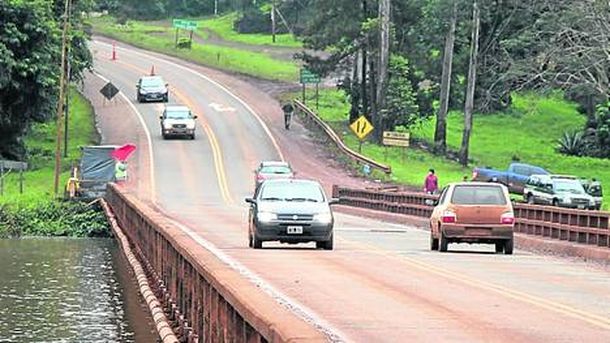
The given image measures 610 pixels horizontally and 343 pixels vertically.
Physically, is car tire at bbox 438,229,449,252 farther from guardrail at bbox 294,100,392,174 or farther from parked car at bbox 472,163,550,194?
guardrail at bbox 294,100,392,174

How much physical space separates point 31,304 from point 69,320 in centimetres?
286

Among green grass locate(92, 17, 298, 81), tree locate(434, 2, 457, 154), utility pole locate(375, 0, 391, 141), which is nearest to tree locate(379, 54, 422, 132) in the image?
utility pole locate(375, 0, 391, 141)

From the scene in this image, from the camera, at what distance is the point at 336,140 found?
7175 centimetres

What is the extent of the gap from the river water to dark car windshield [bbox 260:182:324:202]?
12.1 ft

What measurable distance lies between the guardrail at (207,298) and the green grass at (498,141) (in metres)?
35.5

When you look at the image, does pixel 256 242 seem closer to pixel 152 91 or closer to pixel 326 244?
pixel 326 244

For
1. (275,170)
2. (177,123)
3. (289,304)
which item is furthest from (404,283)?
(177,123)

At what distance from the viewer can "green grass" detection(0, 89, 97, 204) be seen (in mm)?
56188

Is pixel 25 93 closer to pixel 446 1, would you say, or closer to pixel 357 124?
pixel 357 124

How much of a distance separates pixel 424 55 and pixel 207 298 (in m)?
66.9

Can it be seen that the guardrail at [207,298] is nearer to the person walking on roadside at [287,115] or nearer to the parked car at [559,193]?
the parked car at [559,193]

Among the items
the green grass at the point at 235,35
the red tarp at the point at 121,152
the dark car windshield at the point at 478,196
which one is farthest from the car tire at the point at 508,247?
the green grass at the point at 235,35

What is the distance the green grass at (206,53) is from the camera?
107375mm

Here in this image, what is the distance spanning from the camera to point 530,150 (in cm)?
8325
